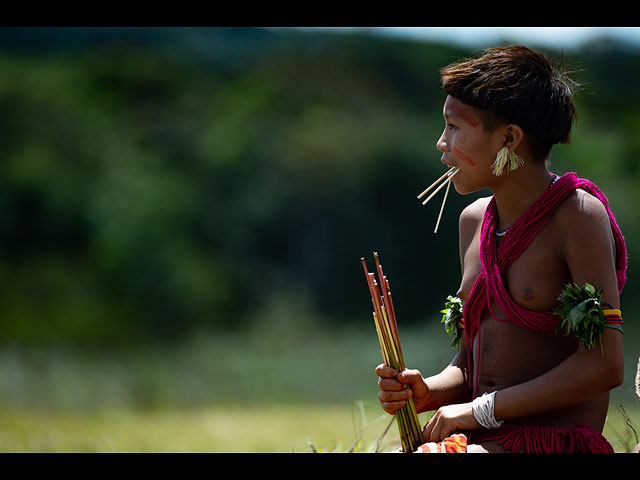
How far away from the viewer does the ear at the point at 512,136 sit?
6.13 ft

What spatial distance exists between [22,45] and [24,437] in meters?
4.23

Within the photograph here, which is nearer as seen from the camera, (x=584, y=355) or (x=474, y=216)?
(x=584, y=355)

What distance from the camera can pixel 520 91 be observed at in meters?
1.85

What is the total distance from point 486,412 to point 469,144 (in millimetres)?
636

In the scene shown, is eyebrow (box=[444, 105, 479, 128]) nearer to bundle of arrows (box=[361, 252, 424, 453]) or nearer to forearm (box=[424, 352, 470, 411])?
bundle of arrows (box=[361, 252, 424, 453])

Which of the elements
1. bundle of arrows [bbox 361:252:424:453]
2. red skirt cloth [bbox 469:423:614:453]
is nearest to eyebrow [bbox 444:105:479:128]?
bundle of arrows [bbox 361:252:424:453]

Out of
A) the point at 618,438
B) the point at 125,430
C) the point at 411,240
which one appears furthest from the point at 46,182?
the point at 618,438

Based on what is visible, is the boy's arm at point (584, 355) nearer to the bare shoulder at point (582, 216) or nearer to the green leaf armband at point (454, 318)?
the bare shoulder at point (582, 216)

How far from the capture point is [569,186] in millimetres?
1817

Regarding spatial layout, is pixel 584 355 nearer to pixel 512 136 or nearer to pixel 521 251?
pixel 521 251

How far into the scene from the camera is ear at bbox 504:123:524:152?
1.87m

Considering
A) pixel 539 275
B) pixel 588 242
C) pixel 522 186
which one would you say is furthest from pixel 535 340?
pixel 522 186

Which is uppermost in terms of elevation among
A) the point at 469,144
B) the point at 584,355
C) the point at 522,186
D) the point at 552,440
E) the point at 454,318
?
the point at 469,144

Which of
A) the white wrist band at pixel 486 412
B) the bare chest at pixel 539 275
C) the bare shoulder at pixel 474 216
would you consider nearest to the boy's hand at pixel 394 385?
the white wrist band at pixel 486 412
